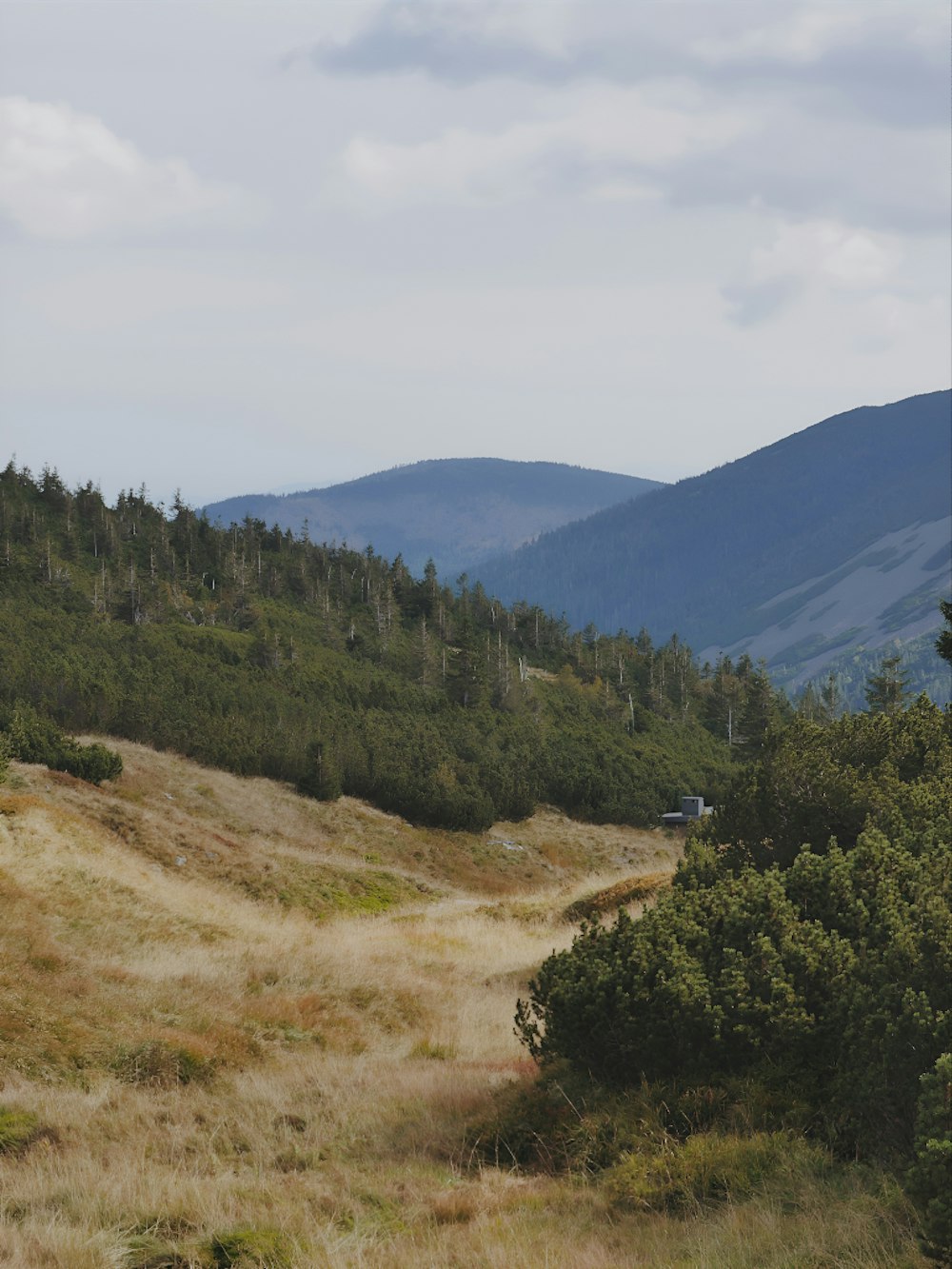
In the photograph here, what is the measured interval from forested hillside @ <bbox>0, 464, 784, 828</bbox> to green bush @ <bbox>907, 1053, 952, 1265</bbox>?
40.0 m

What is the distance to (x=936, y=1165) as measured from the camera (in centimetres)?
644

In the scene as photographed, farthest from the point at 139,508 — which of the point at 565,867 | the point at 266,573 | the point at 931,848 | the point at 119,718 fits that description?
the point at 931,848

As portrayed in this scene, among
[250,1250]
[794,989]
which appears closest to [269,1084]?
[250,1250]

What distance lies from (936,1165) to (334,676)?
7910 cm

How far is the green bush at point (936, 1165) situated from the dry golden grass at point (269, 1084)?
345 mm

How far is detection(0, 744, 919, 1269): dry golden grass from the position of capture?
725 cm

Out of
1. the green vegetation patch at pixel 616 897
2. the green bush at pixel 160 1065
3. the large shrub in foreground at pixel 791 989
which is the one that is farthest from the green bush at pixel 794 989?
the green vegetation patch at pixel 616 897

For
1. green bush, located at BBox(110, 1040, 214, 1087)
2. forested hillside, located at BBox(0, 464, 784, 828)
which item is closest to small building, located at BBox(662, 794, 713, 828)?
forested hillside, located at BBox(0, 464, 784, 828)

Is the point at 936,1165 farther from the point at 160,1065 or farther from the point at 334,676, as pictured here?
the point at 334,676

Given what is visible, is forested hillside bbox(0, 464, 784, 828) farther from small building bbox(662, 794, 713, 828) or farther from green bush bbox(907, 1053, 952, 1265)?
green bush bbox(907, 1053, 952, 1265)

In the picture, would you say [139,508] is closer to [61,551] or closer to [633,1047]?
[61,551]

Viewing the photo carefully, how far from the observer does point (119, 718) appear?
55.8m

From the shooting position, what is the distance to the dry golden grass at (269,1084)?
7.25 meters

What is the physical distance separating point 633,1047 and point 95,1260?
17.9ft
